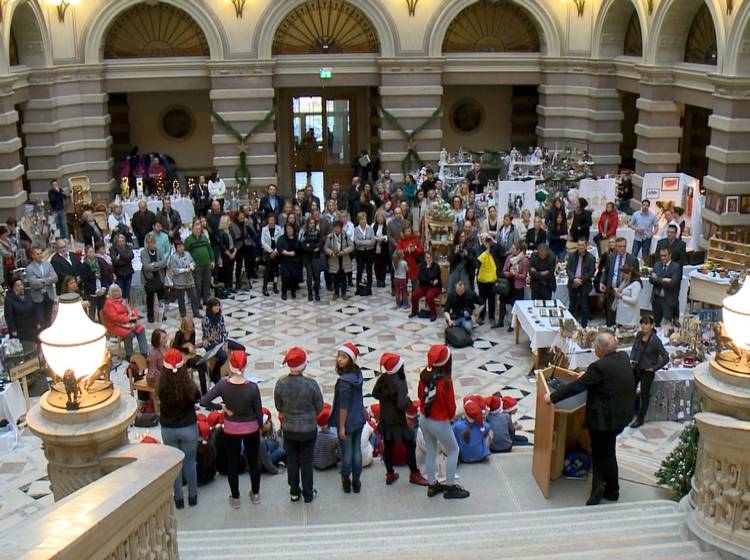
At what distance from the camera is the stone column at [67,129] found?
18.8m

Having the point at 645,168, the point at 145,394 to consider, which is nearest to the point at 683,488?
the point at 145,394

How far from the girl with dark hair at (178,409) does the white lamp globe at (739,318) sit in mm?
3976

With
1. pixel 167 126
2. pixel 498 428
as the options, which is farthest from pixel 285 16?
pixel 498 428

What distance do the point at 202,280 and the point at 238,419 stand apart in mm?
6722

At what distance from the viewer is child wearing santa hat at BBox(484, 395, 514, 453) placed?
815 cm

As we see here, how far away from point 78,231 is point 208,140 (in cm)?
572

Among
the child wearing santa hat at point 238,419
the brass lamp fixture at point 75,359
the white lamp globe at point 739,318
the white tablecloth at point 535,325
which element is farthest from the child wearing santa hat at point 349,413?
the white tablecloth at point 535,325

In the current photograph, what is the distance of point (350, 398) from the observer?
726 centimetres

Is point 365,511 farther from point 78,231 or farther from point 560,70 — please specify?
point 560,70

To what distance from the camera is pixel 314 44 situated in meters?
20.1

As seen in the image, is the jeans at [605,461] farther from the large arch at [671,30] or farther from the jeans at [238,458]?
the large arch at [671,30]

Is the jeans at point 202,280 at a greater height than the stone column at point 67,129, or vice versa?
the stone column at point 67,129

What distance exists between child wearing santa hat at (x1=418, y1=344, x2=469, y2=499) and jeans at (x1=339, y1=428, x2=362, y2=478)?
536 millimetres

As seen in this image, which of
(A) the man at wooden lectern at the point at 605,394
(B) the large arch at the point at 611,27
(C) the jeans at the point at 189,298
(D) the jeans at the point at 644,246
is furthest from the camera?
(B) the large arch at the point at 611,27
